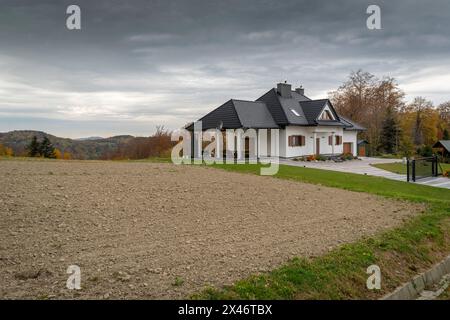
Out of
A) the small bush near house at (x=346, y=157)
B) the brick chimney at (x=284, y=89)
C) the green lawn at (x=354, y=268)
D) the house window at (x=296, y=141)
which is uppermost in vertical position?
the brick chimney at (x=284, y=89)

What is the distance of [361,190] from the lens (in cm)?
1507

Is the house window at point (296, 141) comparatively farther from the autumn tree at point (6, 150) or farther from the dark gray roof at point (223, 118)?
the autumn tree at point (6, 150)

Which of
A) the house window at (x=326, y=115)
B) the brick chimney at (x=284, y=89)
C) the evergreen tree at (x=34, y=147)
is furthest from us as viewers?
the brick chimney at (x=284, y=89)

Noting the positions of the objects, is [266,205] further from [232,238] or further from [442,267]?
[442,267]

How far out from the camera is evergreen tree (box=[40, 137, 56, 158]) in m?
28.7

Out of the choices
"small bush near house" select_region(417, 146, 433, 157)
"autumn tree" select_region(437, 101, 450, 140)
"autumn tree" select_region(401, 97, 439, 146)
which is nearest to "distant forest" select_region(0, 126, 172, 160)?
"small bush near house" select_region(417, 146, 433, 157)

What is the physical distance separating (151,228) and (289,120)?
25701 mm

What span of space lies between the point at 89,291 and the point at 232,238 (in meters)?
3.09

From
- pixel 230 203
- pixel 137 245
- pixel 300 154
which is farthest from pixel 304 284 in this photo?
pixel 300 154

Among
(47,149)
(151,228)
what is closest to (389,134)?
(47,149)

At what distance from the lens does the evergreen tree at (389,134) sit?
2053 inches

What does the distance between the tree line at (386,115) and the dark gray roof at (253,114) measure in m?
23.3

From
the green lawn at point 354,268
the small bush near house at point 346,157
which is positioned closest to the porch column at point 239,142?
the small bush near house at point 346,157

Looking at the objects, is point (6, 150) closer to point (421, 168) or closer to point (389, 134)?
point (421, 168)
